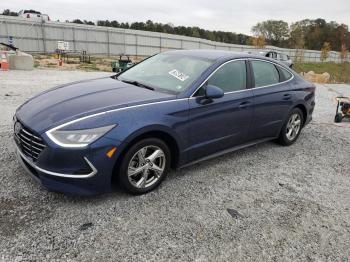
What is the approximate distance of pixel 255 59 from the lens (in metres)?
4.88

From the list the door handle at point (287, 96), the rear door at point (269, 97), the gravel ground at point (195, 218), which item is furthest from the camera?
the door handle at point (287, 96)

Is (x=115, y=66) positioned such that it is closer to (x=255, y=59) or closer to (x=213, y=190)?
(x=255, y=59)

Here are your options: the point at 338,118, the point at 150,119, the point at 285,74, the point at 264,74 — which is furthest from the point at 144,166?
the point at 338,118

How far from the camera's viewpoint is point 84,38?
29.5 m

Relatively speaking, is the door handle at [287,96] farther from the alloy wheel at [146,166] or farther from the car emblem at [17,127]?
the car emblem at [17,127]

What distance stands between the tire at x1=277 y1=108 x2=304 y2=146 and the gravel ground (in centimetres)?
95

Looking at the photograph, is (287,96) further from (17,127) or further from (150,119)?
(17,127)

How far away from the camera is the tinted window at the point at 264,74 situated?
Result: 4.81m

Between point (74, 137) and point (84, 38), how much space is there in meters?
28.8

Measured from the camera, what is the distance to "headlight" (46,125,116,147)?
2986 millimetres

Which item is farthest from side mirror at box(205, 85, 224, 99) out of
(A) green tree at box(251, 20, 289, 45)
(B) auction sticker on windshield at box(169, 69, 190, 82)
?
(A) green tree at box(251, 20, 289, 45)

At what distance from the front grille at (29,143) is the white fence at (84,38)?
24.2 meters

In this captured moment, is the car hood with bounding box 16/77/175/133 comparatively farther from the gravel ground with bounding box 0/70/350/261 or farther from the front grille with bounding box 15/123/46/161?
the gravel ground with bounding box 0/70/350/261

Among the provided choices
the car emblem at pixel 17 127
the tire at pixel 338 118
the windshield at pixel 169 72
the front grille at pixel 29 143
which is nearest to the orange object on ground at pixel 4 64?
the windshield at pixel 169 72
